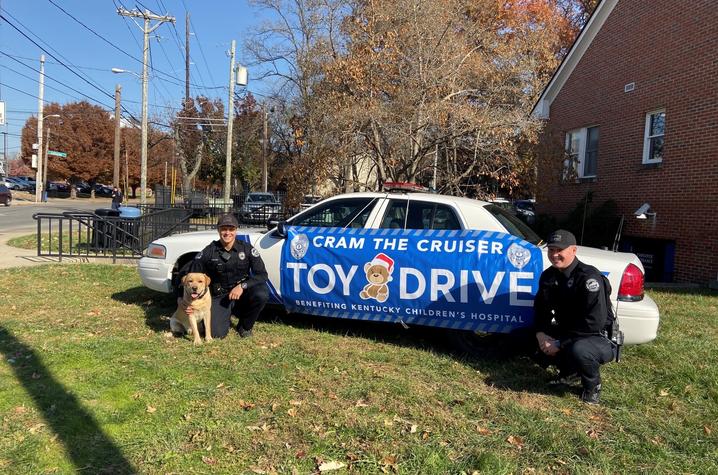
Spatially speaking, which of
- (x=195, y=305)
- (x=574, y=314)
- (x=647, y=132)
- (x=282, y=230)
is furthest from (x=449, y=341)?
(x=647, y=132)

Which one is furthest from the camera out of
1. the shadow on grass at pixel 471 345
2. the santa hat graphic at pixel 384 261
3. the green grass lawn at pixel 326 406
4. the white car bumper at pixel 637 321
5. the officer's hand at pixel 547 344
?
the santa hat graphic at pixel 384 261

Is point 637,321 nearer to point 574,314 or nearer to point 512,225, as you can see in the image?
point 574,314

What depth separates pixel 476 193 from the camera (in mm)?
12008

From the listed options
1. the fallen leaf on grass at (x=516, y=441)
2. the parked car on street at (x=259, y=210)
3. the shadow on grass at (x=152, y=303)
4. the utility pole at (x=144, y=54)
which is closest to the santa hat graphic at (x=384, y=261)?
the fallen leaf on grass at (x=516, y=441)

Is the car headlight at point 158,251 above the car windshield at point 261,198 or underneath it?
underneath

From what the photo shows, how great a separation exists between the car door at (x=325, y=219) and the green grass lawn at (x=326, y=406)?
2.49ft

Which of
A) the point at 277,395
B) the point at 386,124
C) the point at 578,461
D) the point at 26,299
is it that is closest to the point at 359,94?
the point at 386,124

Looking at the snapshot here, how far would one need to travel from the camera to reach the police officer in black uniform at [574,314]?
12.3 feet

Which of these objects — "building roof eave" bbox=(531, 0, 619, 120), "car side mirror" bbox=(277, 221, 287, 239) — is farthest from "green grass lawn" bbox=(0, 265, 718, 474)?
"building roof eave" bbox=(531, 0, 619, 120)

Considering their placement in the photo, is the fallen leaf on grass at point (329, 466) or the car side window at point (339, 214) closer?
the fallen leaf on grass at point (329, 466)

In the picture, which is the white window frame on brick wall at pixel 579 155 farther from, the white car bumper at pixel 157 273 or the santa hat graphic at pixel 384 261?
the white car bumper at pixel 157 273

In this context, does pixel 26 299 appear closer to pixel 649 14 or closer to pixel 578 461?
pixel 578 461

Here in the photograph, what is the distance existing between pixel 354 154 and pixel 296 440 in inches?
359

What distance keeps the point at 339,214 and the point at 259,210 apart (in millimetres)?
13541
